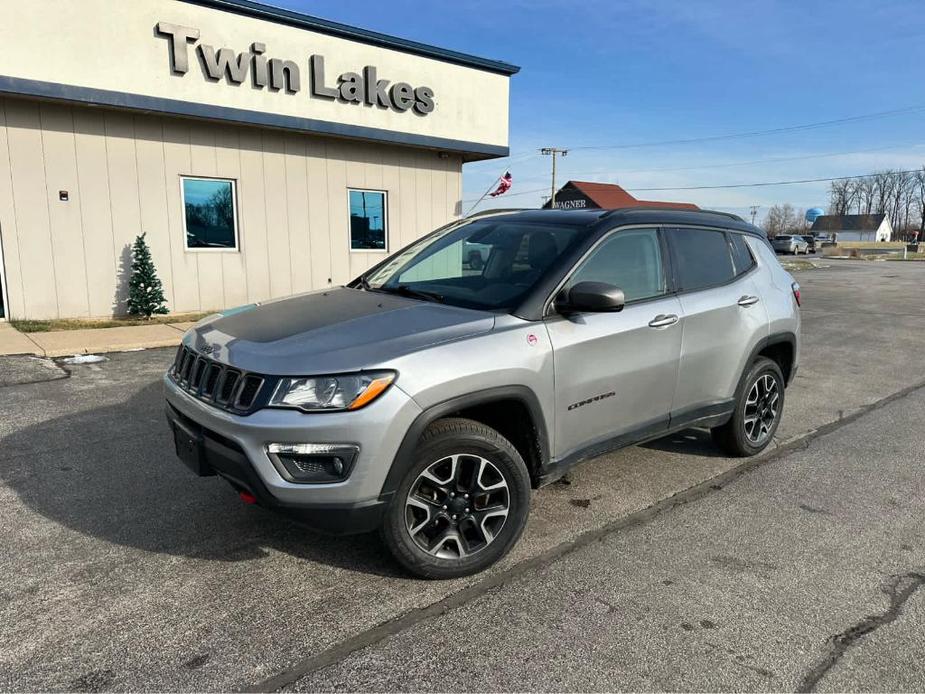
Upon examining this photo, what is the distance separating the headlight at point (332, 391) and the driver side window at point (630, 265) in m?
1.32

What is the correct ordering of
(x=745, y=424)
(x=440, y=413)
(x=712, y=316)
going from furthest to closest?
(x=745, y=424)
(x=712, y=316)
(x=440, y=413)

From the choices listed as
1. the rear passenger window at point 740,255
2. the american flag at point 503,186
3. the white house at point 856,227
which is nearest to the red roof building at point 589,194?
the american flag at point 503,186

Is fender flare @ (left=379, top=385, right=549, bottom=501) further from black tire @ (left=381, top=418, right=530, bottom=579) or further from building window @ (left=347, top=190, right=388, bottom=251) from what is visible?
building window @ (left=347, top=190, right=388, bottom=251)

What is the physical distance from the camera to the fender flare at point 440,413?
2.90 metres

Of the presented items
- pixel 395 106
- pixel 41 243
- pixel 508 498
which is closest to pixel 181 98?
pixel 41 243

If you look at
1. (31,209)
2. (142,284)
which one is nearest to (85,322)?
(142,284)

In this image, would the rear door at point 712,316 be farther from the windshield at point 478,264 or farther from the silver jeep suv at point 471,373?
the windshield at point 478,264

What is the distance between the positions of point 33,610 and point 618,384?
3008 millimetres

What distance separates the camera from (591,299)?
11.2ft

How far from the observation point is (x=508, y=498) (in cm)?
330

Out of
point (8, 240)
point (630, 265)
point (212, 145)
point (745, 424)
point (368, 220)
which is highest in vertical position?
point (212, 145)

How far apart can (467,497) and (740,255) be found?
301 centimetres

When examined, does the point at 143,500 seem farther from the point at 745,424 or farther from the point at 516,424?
the point at 745,424

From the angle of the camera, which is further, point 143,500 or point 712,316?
point 712,316
